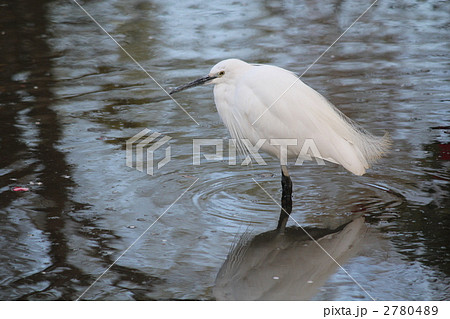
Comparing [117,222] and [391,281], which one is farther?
[117,222]

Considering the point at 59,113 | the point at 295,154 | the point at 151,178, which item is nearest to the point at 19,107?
the point at 59,113

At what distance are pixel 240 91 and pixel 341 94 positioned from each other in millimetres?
2444

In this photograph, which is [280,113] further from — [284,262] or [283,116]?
[284,262]

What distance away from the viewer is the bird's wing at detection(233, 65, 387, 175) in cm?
434

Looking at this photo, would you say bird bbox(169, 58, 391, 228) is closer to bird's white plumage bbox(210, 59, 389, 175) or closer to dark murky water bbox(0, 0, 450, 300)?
bird's white plumage bbox(210, 59, 389, 175)

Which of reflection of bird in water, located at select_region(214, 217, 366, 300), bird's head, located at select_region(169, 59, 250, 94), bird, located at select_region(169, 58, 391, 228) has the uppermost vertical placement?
bird's head, located at select_region(169, 59, 250, 94)

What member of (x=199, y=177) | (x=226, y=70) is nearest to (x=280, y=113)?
(x=226, y=70)

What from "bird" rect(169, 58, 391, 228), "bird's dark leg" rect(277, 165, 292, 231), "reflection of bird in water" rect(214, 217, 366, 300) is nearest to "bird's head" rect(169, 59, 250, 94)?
"bird" rect(169, 58, 391, 228)

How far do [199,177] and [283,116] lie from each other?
867mm

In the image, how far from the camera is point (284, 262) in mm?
3760

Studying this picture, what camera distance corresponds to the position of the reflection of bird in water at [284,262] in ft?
11.3

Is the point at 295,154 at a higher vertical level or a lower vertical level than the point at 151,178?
higher

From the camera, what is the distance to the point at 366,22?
9234 millimetres

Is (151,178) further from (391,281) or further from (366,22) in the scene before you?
(366,22)
